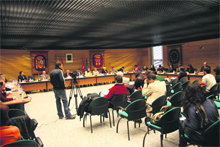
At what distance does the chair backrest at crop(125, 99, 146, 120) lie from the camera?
3067 mm

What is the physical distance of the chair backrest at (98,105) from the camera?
11.8ft

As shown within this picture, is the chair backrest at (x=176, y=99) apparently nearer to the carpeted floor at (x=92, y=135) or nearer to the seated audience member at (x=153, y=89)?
the seated audience member at (x=153, y=89)

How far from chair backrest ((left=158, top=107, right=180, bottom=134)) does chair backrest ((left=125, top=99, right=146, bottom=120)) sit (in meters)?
0.70

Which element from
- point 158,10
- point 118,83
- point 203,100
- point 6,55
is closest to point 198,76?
point 158,10

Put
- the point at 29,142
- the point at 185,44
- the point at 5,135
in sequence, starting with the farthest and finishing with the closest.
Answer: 1. the point at 185,44
2. the point at 5,135
3. the point at 29,142

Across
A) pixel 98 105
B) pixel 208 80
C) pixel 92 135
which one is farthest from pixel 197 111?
pixel 208 80

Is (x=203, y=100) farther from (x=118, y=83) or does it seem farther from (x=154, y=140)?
(x=118, y=83)

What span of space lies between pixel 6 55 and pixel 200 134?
1318 centimetres

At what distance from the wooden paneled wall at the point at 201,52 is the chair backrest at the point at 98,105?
36.1 ft

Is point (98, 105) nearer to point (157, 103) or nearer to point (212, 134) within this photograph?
point (157, 103)

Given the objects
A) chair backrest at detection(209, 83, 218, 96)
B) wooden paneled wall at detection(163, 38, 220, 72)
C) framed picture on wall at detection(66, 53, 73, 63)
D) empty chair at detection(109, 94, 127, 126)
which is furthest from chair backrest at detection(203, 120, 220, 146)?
framed picture on wall at detection(66, 53, 73, 63)

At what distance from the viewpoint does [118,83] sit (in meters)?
3.94

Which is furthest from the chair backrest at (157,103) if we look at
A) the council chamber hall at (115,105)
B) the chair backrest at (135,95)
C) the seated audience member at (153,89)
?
the chair backrest at (135,95)

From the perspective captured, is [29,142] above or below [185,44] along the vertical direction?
below
